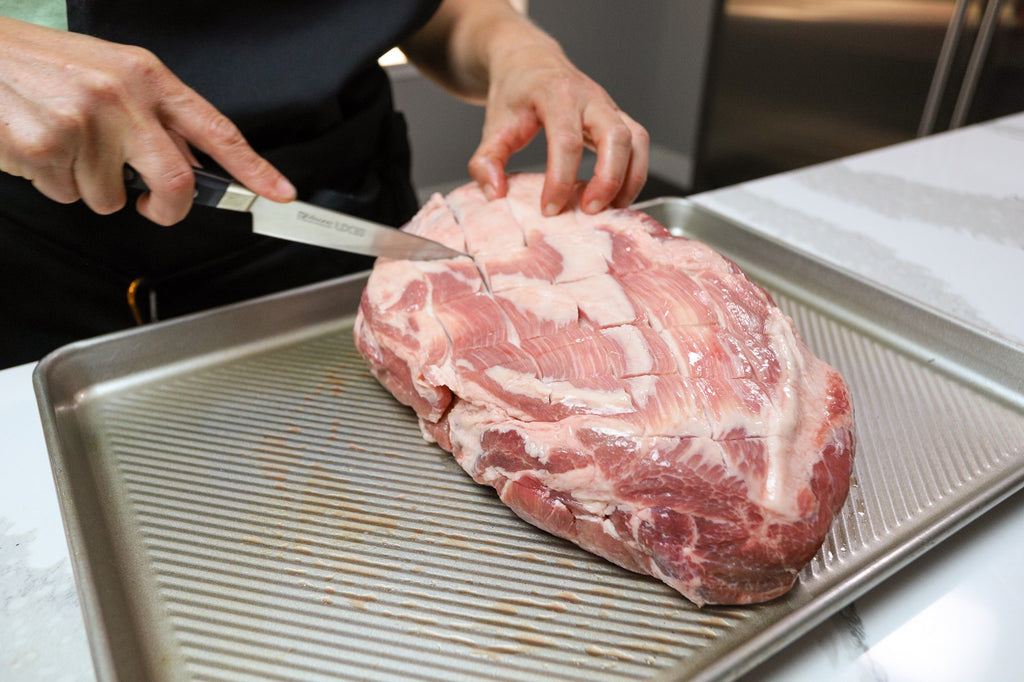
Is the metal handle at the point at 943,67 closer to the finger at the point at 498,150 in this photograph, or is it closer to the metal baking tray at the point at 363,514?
the metal baking tray at the point at 363,514

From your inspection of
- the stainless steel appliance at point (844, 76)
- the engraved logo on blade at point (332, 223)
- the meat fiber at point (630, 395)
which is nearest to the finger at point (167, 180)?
the engraved logo on blade at point (332, 223)

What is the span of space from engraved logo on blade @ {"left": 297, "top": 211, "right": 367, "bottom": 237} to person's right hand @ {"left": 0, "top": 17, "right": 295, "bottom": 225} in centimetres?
14

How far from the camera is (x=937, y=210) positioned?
2.36 metres

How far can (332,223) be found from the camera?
1.60 meters

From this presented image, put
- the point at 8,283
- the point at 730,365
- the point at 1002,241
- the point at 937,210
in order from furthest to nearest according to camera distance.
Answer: the point at 937,210
the point at 1002,241
the point at 8,283
the point at 730,365

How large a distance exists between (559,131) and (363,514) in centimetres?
108

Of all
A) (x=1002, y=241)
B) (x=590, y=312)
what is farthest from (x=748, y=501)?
(x=1002, y=241)

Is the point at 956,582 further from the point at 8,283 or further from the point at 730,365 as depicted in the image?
the point at 8,283

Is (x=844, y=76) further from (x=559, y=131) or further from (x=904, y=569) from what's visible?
(x=904, y=569)

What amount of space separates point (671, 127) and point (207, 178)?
555cm

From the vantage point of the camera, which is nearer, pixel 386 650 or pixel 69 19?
pixel 386 650

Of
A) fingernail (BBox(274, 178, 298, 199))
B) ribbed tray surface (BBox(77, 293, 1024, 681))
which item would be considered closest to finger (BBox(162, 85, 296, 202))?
fingernail (BBox(274, 178, 298, 199))

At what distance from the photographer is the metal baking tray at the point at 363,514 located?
108 centimetres

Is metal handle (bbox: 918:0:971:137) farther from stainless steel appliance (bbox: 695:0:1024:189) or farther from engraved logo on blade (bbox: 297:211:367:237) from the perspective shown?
engraved logo on blade (bbox: 297:211:367:237)
